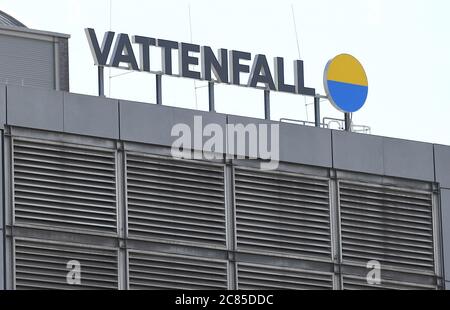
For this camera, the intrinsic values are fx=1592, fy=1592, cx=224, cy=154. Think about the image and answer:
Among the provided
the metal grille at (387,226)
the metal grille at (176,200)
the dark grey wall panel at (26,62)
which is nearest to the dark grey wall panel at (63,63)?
the dark grey wall panel at (26,62)

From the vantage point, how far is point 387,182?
62469 mm

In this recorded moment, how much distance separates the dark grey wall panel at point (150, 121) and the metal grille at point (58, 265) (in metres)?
4.40

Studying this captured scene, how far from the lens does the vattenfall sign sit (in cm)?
5978

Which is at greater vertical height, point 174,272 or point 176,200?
point 176,200

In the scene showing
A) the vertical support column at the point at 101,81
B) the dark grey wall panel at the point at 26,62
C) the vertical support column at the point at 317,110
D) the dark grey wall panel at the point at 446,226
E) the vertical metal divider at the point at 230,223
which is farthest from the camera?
the vertical support column at the point at 317,110

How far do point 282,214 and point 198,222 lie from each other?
3.73 meters

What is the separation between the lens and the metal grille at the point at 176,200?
56.1 meters

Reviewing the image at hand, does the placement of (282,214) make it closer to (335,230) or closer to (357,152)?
(335,230)

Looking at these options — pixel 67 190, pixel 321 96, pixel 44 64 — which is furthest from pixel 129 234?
pixel 321 96

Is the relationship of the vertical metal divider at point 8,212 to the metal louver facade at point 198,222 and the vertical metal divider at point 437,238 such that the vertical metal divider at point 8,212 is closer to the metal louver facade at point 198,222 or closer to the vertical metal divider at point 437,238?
the metal louver facade at point 198,222

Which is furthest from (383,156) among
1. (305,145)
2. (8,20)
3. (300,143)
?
(8,20)

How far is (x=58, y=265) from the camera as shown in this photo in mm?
53688
